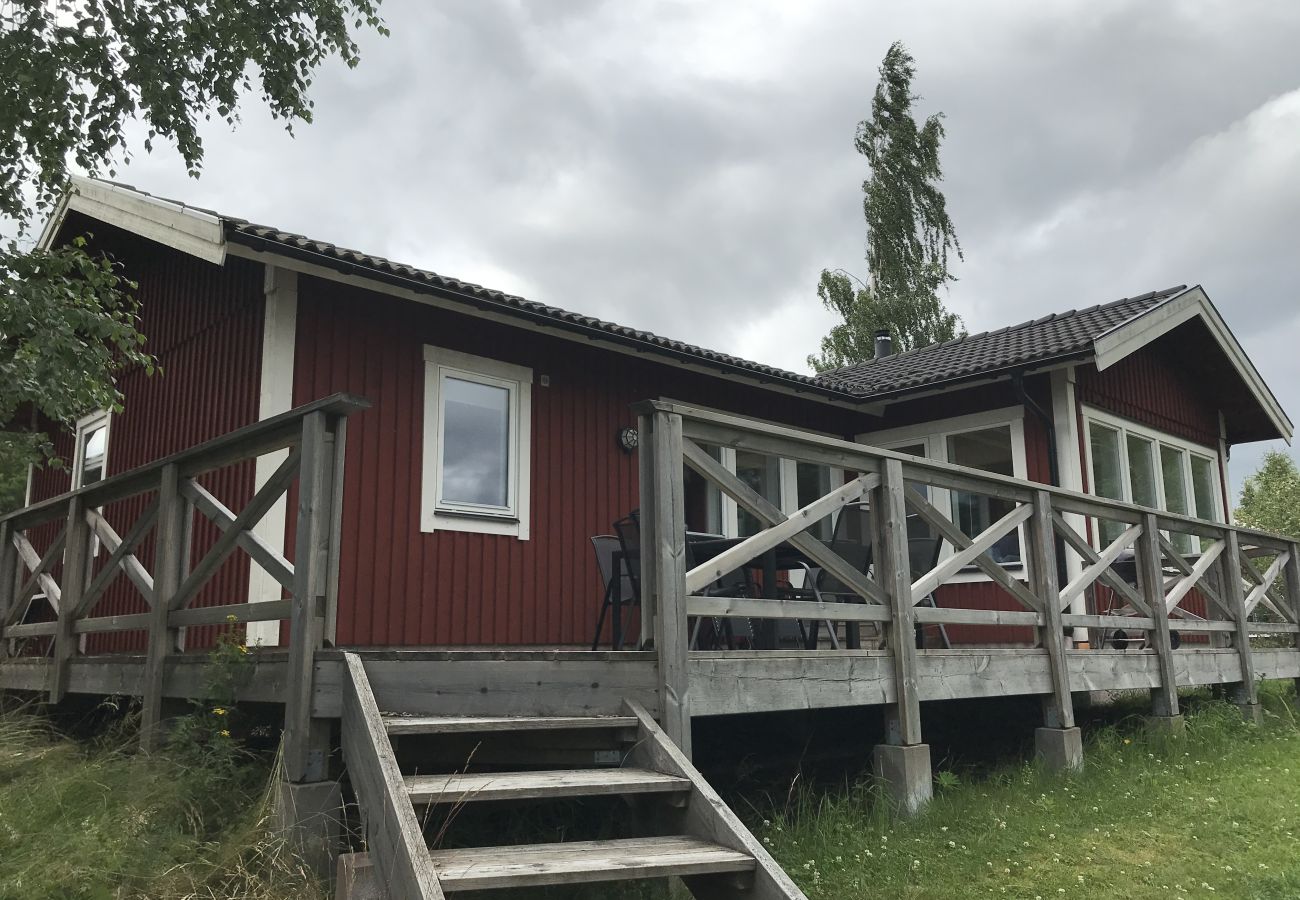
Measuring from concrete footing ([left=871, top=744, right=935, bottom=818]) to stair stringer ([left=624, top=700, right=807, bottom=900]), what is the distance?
57.9 inches

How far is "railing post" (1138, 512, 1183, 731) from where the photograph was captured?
6.54 metres

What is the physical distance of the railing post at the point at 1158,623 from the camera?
6539mm

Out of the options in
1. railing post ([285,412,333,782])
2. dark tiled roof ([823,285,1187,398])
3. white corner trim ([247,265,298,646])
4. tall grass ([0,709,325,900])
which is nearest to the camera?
tall grass ([0,709,325,900])

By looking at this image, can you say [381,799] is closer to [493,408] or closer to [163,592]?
[163,592]

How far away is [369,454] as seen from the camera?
658 cm

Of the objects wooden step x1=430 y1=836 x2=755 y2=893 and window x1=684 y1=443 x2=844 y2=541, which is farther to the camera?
window x1=684 y1=443 x2=844 y2=541

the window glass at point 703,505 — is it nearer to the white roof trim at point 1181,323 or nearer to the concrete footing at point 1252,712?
the white roof trim at point 1181,323

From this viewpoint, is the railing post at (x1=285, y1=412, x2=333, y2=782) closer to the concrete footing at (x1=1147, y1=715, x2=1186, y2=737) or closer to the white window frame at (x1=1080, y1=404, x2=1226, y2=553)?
the concrete footing at (x1=1147, y1=715, x2=1186, y2=737)

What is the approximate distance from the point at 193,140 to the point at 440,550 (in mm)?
3666

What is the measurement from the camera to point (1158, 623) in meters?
6.64

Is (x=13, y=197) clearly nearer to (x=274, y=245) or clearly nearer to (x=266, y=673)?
(x=274, y=245)

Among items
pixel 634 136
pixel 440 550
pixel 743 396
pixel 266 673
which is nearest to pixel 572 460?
pixel 440 550

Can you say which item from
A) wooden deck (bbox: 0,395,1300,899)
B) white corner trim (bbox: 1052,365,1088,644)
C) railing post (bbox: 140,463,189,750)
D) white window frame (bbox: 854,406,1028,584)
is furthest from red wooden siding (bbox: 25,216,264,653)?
white corner trim (bbox: 1052,365,1088,644)

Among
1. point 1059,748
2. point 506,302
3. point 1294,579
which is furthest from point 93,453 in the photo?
point 1294,579
